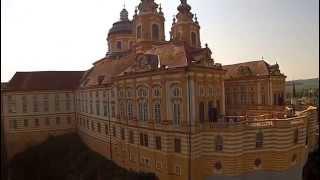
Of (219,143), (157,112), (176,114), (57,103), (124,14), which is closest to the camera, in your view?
(219,143)

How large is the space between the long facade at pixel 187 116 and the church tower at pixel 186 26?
11cm

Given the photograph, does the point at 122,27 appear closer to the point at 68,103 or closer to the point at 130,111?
the point at 68,103

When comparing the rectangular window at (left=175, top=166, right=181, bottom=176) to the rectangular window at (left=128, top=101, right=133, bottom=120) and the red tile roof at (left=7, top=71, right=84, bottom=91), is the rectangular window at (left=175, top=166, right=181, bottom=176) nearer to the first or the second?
the rectangular window at (left=128, top=101, right=133, bottom=120)

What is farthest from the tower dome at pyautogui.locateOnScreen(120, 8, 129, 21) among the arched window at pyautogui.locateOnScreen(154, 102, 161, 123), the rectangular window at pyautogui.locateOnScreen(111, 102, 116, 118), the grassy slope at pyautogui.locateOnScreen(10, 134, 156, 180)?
the arched window at pyautogui.locateOnScreen(154, 102, 161, 123)

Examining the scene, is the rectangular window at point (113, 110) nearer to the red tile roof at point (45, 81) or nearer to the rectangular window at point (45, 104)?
the red tile roof at point (45, 81)

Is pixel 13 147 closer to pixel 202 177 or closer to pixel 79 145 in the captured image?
pixel 79 145

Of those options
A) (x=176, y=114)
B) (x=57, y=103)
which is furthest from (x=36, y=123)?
(x=176, y=114)

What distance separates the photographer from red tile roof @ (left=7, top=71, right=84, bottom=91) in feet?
151

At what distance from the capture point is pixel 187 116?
24734 mm

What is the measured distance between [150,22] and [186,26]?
4.46m

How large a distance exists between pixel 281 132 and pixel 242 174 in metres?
4.15

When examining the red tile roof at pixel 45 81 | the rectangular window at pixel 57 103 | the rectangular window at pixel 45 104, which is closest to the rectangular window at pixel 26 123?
the rectangular window at pixel 45 104

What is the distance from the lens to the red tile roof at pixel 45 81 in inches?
1813

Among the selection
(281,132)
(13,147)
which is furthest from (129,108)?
(13,147)
